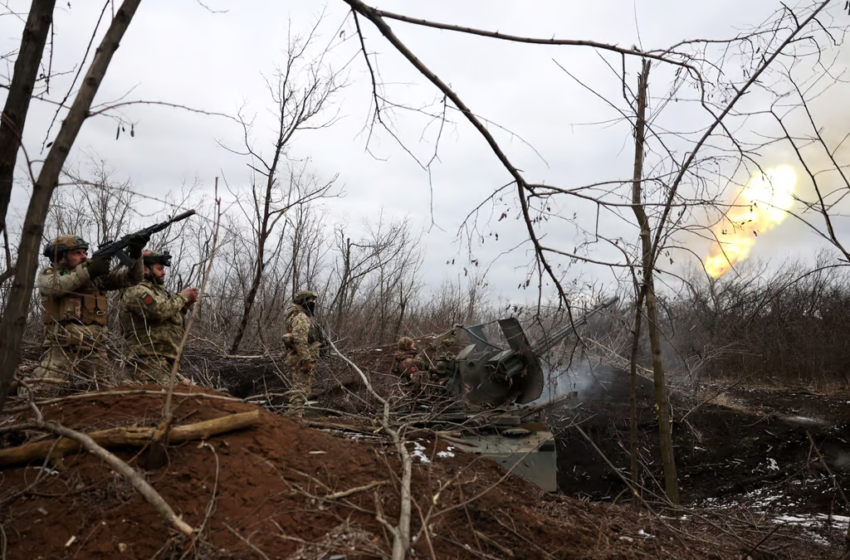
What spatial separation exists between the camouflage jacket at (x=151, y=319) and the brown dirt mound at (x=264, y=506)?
7.12 feet

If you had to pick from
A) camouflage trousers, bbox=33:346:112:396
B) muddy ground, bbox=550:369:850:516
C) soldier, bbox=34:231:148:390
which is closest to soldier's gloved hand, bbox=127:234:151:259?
soldier, bbox=34:231:148:390

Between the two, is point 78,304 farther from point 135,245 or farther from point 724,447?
point 724,447

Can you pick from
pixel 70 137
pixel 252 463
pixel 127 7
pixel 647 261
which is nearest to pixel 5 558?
pixel 252 463

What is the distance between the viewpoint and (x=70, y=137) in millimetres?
2072

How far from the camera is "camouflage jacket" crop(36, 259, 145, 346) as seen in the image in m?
5.01

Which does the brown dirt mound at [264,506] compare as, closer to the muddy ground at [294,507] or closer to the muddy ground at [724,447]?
the muddy ground at [294,507]

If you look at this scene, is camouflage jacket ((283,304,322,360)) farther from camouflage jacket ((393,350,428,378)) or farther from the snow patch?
the snow patch

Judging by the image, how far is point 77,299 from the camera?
208 inches

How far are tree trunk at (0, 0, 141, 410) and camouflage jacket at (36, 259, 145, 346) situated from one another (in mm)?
3162

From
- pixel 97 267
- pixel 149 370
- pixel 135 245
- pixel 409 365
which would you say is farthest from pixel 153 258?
pixel 409 365

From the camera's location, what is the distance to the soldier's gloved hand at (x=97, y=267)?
499cm

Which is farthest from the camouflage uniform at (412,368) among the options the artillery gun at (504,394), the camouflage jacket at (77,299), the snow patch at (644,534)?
the snow patch at (644,534)

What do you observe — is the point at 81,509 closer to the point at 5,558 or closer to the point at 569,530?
the point at 5,558

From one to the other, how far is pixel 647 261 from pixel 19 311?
4.85m
